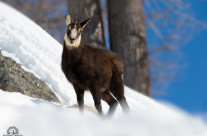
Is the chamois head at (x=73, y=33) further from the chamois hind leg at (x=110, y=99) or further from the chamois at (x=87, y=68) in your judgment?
the chamois hind leg at (x=110, y=99)

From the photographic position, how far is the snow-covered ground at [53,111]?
3307 millimetres

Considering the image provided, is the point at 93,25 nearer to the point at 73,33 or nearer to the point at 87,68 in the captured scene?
the point at 87,68

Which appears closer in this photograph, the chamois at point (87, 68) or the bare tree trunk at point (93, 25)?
the chamois at point (87, 68)

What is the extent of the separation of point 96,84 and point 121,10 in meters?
4.70

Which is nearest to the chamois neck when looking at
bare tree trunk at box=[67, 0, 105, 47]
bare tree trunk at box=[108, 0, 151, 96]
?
bare tree trunk at box=[67, 0, 105, 47]

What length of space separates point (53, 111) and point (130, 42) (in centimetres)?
486

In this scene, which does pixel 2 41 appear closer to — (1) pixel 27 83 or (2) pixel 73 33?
(1) pixel 27 83

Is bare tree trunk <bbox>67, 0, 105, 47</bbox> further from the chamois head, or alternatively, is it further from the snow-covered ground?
the chamois head

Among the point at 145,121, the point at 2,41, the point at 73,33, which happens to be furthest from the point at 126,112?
the point at 2,41

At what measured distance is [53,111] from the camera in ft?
13.4

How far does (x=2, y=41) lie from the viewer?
616 centimetres

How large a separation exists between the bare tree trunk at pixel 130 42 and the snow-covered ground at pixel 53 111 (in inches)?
56.2

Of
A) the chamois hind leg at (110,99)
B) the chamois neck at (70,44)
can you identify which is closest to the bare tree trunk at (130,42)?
the chamois hind leg at (110,99)

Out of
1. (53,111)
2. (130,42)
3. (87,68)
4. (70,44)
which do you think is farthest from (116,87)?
(130,42)
